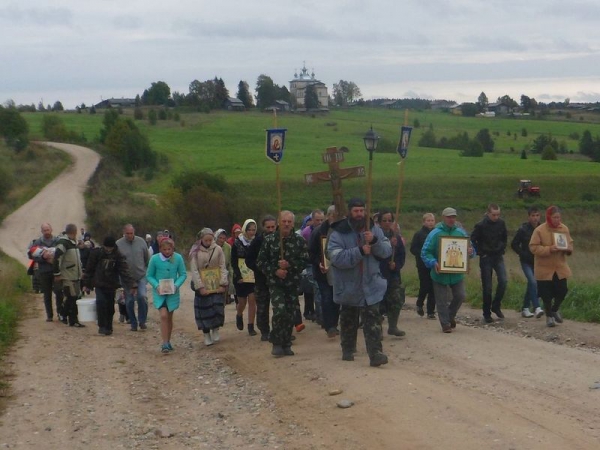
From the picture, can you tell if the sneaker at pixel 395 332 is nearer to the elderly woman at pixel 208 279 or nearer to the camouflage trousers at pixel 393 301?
the camouflage trousers at pixel 393 301

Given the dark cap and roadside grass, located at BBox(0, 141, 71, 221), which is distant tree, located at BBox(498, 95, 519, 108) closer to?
roadside grass, located at BBox(0, 141, 71, 221)

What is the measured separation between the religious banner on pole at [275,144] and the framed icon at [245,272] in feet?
7.52

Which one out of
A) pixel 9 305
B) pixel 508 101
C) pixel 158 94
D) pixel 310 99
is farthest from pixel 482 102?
pixel 9 305

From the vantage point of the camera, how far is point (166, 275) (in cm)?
1424

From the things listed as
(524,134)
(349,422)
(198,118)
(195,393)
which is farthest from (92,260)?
(198,118)

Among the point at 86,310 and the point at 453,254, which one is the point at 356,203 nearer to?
the point at 453,254

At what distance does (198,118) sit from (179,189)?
2595 inches

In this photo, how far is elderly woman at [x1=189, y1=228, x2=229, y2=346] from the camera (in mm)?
13883

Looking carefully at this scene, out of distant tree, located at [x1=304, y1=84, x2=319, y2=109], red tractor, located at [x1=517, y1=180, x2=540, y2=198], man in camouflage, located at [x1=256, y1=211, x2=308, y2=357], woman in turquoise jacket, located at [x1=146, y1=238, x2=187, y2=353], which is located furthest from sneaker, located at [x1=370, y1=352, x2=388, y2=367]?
distant tree, located at [x1=304, y1=84, x2=319, y2=109]

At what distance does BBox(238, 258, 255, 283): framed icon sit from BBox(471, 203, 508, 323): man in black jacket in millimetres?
3634

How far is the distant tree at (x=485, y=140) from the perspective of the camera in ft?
268

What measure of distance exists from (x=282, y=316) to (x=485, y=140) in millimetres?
73232

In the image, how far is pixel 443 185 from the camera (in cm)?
5988

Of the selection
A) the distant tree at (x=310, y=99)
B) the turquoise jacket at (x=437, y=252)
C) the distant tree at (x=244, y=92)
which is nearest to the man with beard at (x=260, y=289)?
the turquoise jacket at (x=437, y=252)
